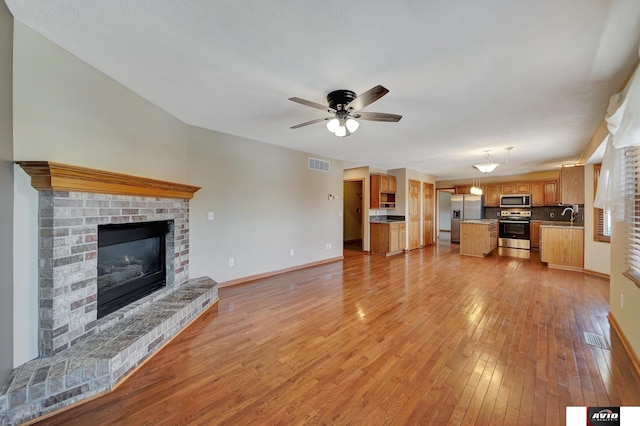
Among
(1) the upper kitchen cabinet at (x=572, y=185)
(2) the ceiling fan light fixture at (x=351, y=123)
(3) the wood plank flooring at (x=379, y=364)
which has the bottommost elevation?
(3) the wood plank flooring at (x=379, y=364)

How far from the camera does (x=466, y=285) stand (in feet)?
13.2

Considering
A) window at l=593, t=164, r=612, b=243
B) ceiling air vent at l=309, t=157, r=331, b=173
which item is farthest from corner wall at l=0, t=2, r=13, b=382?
window at l=593, t=164, r=612, b=243

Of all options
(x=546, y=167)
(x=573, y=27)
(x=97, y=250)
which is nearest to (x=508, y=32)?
(x=573, y=27)

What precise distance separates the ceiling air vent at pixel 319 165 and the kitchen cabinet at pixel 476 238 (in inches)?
159

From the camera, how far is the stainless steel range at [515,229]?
7387 millimetres

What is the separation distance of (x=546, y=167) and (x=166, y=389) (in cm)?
943

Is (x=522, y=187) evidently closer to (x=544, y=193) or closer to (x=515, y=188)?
(x=515, y=188)

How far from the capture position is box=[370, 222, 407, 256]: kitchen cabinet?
6.56 metres

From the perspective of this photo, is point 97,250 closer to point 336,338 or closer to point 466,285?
point 336,338

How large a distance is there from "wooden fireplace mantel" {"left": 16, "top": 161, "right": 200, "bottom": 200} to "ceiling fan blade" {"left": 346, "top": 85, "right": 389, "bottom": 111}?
7.12 ft

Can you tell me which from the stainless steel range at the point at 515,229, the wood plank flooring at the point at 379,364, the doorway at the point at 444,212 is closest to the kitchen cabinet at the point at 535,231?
the stainless steel range at the point at 515,229

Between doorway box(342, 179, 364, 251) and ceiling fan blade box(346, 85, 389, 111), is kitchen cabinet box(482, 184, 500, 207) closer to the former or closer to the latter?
doorway box(342, 179, 364, 251)

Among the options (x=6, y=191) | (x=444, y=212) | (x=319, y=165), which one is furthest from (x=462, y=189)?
(x=6, y=191)

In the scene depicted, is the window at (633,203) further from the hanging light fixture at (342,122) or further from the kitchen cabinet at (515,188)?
the kitchen cabinet at (515,188)
